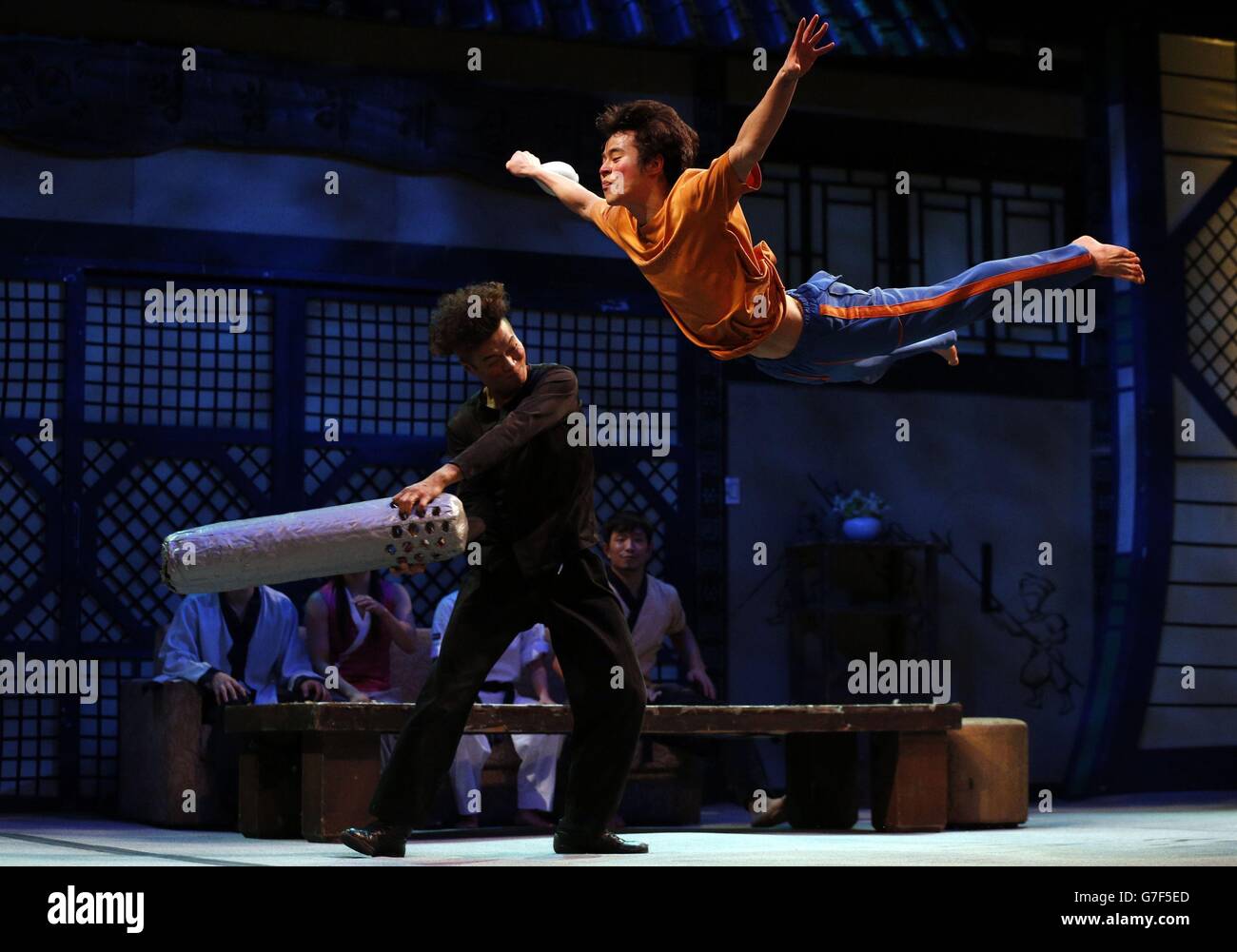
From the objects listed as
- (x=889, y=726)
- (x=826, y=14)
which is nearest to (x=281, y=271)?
(x=826, y=14)

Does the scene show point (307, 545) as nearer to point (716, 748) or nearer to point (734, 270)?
point (734, 270)

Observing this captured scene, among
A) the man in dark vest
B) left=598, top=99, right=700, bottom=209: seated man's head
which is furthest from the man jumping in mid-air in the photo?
the man in dark vest

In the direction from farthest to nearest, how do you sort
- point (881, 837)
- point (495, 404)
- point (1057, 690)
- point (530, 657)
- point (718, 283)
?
point (1057, 690) → point (530, 657) → point (881, 837) → point (495, 404) → point (718, 283)

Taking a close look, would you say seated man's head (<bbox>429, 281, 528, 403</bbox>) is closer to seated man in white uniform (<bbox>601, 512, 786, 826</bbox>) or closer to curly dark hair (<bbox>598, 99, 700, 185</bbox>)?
curly dark hair (<bbox>598, 99, 700, 185</bbox>)

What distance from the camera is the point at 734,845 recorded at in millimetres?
6121

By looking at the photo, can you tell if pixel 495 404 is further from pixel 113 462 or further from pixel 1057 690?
pixel 1057 690

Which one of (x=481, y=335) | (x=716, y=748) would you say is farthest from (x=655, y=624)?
(x=481, y=335)

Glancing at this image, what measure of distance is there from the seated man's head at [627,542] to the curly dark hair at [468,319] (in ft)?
10.8

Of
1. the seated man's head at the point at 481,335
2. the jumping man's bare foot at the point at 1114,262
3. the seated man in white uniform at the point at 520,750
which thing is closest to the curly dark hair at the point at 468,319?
the seated man's head at the point at 481,335

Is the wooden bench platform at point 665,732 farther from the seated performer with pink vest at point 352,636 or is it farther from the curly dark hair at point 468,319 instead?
the curly dark hair at point 468,319

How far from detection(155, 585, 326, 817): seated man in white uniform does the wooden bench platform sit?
91cm

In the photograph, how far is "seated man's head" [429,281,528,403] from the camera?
5258 millimetres

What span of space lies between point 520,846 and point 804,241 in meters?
5.00

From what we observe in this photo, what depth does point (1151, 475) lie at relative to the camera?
10.3 meters
